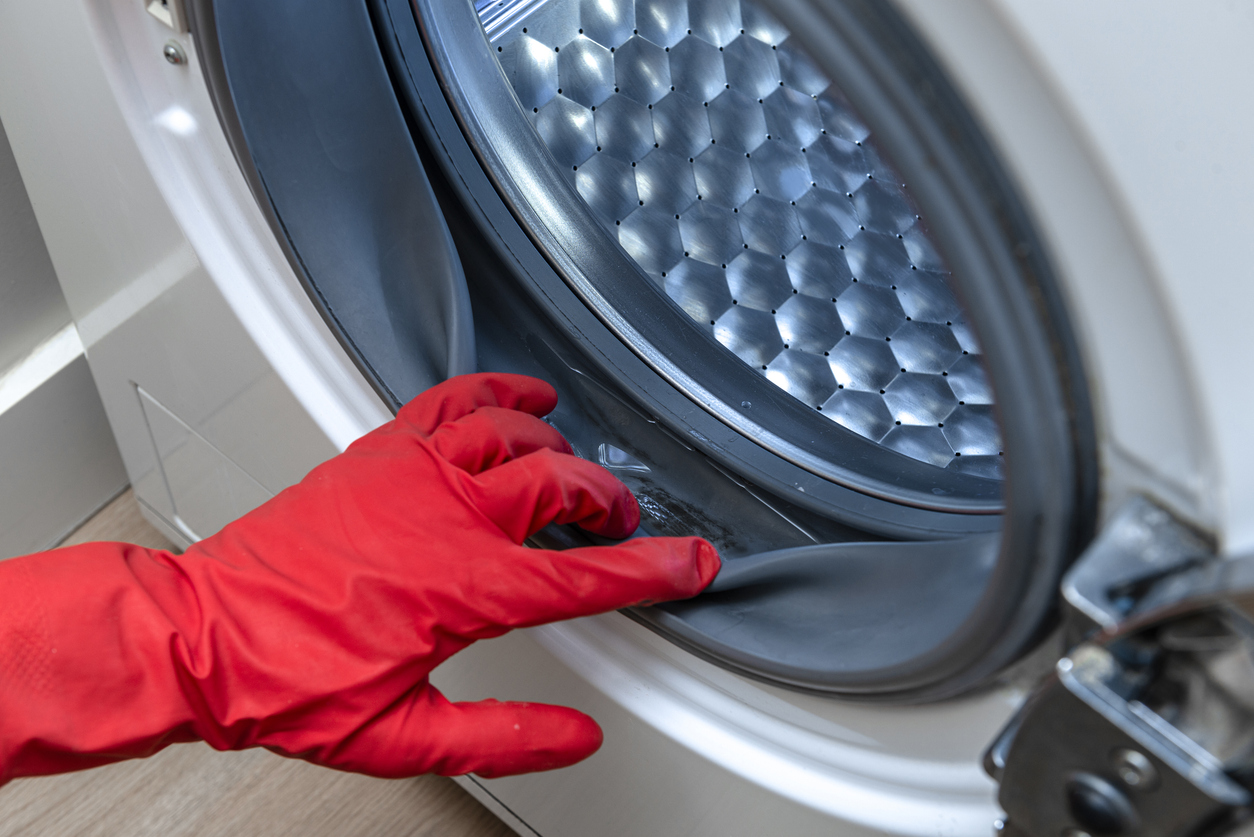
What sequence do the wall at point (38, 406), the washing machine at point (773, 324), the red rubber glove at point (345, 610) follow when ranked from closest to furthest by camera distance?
the washing machine at point (773, 324) < the red rubber glove at point (345, 610) < the wall at point (38, 406)

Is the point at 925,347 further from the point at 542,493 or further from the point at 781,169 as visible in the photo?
the point at 542,493

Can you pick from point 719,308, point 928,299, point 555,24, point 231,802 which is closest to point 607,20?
point 555,24

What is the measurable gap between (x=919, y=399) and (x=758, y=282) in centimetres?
18

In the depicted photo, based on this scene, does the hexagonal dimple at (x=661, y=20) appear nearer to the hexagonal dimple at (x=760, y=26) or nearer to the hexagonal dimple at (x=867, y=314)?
the hexagonal dimple at (x=760, y=26)

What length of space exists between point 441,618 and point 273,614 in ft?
0.38

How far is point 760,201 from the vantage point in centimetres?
88

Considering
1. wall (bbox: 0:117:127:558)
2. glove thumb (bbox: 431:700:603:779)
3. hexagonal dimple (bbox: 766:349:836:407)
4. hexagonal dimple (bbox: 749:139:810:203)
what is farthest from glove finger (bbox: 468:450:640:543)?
wall (bbox: 0:117:127:558)

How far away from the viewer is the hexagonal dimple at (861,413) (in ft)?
2.79

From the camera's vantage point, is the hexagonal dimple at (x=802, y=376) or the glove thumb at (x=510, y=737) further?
the hexagonal dimple at (x=802, y=376)

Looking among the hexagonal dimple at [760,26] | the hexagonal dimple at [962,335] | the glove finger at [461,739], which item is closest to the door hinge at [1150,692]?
the glove finger at [461,739]

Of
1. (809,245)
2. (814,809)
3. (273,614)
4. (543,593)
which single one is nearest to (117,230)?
(273,614)

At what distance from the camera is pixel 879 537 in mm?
708

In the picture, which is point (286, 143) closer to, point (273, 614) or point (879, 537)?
point (273, 614)

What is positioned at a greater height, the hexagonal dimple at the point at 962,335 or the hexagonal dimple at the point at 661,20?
the hexagonal dimple at the point at 661,20
